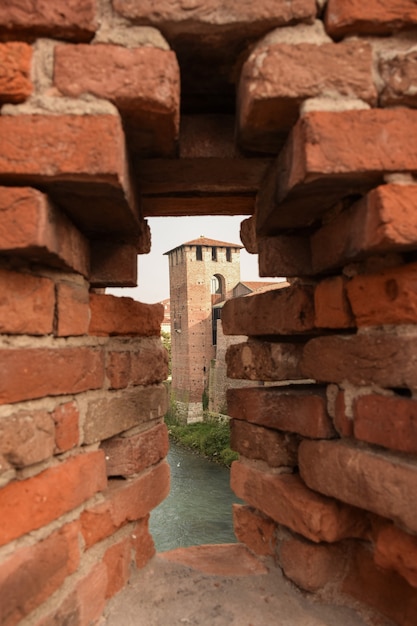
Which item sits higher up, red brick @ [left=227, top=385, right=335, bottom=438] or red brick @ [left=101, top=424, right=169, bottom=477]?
red brick @ [left=227, top=385, right=335, bottom=438]

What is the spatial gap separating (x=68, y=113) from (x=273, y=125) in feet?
1.87

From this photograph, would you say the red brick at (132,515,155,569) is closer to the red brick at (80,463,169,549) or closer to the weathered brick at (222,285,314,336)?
the red brick at (80,463,169,549)

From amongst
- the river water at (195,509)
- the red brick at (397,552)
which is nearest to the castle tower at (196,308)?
the river water at (195,509)

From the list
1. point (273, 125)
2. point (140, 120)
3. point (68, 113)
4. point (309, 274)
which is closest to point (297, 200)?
point (273, 125)

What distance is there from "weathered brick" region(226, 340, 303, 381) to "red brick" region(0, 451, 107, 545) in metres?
0.74

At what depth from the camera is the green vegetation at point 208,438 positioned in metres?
21.4

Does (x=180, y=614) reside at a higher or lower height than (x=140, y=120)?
lower

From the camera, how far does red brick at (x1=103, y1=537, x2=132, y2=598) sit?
1.51m

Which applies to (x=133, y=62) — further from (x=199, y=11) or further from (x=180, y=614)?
(x=180, y=614)

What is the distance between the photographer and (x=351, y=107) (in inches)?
44.8

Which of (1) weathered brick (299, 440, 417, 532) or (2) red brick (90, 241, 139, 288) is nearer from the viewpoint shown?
(1) weathered brick (299, 440, 417, 532)

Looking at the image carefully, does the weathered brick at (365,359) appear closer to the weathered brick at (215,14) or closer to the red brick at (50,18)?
the weathered brick at (215,14)

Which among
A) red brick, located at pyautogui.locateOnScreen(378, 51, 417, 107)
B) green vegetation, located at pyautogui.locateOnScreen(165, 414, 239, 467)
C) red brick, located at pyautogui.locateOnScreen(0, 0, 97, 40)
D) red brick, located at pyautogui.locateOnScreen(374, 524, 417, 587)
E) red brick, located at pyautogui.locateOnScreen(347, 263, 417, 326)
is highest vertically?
red brick, located at pyautogui.locateOnScreen(0, 0, 97, 40)

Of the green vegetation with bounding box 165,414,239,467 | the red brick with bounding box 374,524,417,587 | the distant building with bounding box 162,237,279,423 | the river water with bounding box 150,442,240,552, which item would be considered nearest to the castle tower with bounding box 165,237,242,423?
the distant building with bounding box 162,237,279,423
